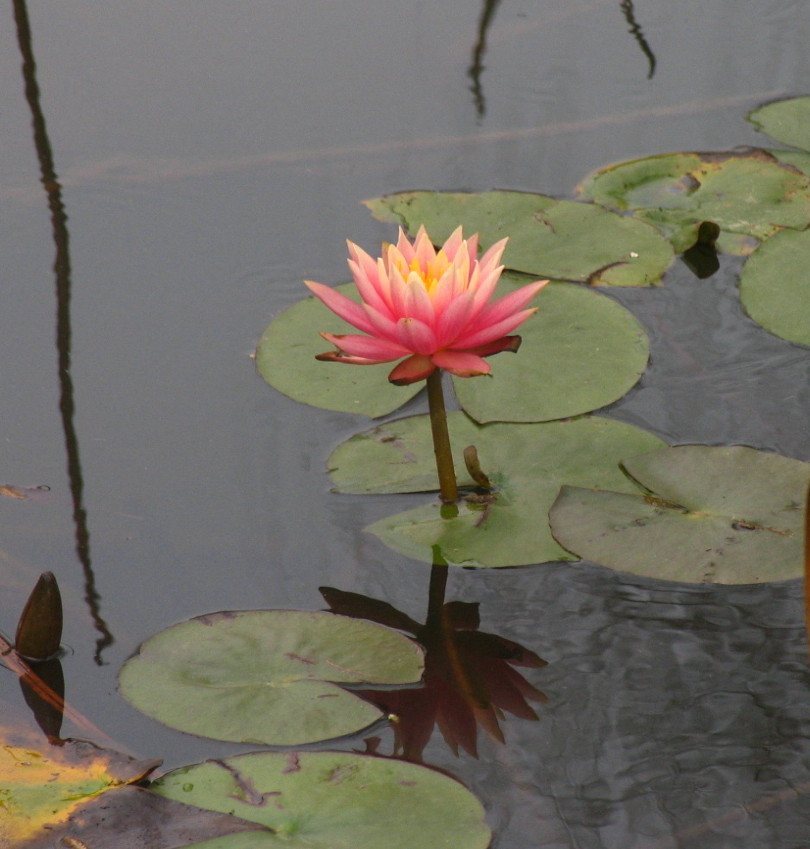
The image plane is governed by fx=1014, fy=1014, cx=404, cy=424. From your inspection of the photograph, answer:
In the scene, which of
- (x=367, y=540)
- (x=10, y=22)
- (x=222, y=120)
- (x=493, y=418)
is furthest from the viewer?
(x=10, y=22)

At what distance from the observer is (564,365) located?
2062 millimetres

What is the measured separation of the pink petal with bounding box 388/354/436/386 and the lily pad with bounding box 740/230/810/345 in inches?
36.0

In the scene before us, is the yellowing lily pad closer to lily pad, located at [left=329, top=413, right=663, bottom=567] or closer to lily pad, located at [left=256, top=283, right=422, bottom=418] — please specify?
lily pad, located at [left=329, top=413, right=663, bottom=567]

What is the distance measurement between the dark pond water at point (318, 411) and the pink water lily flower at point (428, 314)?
13.4 inches

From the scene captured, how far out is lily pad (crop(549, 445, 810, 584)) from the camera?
1.58 m

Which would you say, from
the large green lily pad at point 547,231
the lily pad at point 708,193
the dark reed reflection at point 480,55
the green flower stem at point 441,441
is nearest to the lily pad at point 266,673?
the green flower stem at point 441,441

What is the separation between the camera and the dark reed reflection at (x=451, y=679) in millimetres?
1435

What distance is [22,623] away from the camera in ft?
5.00

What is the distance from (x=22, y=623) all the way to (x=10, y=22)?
2.64 meters

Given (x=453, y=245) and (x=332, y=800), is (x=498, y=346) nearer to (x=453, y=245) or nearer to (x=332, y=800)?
(x=453, y=245)

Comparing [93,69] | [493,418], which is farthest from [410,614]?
[93,69]

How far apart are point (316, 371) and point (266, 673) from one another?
2.61ft

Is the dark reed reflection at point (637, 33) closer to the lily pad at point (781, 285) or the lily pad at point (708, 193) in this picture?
the lily pad at point (708, 193)

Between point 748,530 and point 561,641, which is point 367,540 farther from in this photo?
point 748,530
